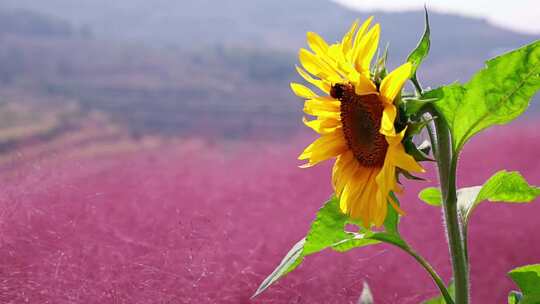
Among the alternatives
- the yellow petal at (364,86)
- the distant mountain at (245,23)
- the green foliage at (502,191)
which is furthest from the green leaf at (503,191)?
the distant mountain at (245,23)

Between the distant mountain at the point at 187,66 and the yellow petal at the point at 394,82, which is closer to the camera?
the yellow petal at the point at 394,82

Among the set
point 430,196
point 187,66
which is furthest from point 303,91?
point 187,66

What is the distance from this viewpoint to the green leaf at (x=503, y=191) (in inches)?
13.5

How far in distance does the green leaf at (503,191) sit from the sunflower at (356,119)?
0.07 m

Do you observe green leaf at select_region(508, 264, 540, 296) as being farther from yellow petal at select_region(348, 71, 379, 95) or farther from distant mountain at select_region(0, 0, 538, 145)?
distant mountain at select_region(0, 0, 538, 145)

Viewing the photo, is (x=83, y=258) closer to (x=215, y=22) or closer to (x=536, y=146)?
(x=536, y=146)

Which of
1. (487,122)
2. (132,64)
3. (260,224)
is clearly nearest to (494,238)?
(260,224)

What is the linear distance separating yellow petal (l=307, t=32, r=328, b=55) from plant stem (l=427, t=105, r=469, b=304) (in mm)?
60

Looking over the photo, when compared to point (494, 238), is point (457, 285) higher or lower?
higher

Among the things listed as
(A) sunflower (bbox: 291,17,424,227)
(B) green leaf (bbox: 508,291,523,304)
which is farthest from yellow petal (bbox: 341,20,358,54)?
(B) green leaf (bbox: 508,291,523,304)

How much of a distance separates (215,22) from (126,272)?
1371 cm

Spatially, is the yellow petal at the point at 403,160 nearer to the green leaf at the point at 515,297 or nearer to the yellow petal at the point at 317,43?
the yellow petal at the point at 317,43

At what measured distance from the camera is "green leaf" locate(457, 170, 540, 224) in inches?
13.5

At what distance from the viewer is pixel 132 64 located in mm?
7227
